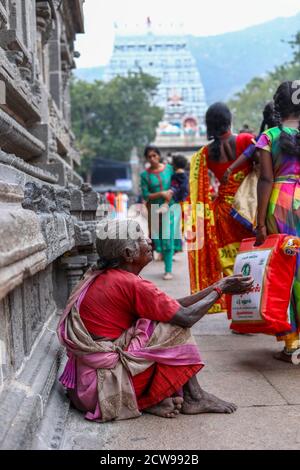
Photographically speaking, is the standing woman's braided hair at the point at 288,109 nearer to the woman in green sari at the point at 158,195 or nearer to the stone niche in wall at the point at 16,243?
the stone niche in wall at the point at 16,243

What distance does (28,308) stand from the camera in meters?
2.76

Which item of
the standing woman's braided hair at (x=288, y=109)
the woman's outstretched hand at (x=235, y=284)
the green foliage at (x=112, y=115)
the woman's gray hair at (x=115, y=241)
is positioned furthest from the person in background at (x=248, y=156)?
the green foliage at (x=112, y=115)

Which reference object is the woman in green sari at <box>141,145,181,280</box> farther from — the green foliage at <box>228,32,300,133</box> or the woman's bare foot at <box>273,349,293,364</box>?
the green foliage at <box>228,32,300,133</box>

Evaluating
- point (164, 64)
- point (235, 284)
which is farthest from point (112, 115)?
point (164, 64)

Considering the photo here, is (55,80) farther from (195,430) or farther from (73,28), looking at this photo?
(195,430)

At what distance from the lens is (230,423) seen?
8.14 feet

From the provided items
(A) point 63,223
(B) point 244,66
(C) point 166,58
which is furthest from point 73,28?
(B) point 244,66

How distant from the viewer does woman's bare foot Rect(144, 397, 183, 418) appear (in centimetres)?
258

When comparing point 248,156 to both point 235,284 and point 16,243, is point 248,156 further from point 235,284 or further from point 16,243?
point 16,243

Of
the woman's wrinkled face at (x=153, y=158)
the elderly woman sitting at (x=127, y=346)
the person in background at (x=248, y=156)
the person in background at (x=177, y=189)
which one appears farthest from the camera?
the person in background at (x=177, y=189)

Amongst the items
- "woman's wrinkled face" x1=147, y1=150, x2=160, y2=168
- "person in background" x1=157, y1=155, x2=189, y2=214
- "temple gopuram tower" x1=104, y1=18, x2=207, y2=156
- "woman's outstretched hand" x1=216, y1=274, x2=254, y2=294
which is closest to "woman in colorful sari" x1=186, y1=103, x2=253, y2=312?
"woman's outstretched hand" x1=216, y1=274, x2=254, y2=294

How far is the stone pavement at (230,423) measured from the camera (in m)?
2.26

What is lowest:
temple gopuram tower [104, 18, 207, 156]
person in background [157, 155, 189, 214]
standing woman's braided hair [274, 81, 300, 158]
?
person in background [157, 155, 189, 214]
